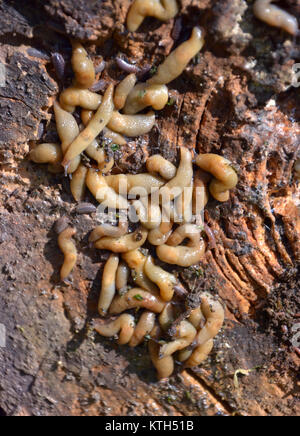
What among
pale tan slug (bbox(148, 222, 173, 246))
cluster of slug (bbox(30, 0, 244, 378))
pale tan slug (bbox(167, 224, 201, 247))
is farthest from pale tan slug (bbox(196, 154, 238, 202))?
pale tan slug (bbox(148, 222, 173, 246))

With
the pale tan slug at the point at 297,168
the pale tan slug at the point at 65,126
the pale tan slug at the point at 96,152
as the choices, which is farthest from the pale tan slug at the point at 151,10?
the pale tan slug at the point at 297,168

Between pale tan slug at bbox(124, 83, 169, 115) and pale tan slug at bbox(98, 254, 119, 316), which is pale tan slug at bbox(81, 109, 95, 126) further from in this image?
pale tan slug at bbox(98, 254, 119, 316)

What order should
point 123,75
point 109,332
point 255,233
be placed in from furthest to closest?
point 109,332 → point 255,233 → point 123,75

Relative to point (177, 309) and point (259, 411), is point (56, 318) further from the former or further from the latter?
point (259, 411)

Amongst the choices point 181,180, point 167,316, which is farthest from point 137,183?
point 167,316

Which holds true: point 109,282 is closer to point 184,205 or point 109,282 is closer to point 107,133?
point 184,205

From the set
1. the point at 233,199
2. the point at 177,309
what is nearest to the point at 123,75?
the point at 233,199
